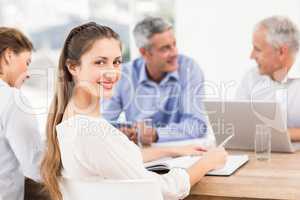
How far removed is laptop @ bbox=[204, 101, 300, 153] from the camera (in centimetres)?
247

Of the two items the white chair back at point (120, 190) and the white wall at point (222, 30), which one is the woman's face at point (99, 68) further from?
the white wall at point (222, 30)

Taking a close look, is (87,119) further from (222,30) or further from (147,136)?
(222,30)

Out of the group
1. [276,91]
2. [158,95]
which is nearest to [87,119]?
[276,91]

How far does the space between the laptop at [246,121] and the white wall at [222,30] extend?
249 centimetres

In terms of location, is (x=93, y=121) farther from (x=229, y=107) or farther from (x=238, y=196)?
(x=229, y=107)

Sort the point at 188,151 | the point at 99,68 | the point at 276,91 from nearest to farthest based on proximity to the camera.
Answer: the point at 99,68
the point at 188,151
the point at 276,91

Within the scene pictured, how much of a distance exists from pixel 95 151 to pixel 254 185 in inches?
26.5

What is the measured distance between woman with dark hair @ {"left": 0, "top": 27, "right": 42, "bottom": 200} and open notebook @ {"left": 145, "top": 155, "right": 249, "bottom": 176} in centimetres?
48

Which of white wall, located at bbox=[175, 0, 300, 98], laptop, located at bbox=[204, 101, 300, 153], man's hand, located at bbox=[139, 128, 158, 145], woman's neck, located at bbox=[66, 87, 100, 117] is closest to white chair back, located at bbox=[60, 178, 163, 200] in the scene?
woman's neck, located at bbox=[66, 87, 100, 117]

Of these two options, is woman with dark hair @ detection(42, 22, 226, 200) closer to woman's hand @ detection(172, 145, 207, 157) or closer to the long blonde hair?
the long blonde hair

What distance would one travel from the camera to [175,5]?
542 cm

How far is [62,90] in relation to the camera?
1.86 metres

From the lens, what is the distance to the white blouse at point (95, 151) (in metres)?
1.65

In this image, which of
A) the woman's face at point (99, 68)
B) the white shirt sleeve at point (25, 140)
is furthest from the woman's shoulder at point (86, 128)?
the white shirt sleeve at point (25, 140)
